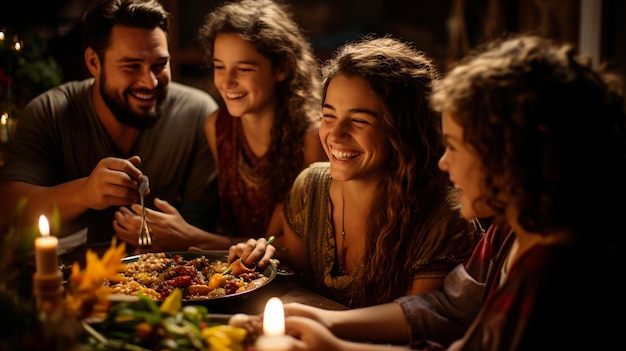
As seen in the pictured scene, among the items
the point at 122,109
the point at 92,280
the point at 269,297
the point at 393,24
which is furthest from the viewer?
the point at 393,24

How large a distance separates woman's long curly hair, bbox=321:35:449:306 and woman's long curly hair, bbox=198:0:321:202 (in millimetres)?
729

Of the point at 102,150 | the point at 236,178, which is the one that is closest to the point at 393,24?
the point at 236,178

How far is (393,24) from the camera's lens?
5.88 m

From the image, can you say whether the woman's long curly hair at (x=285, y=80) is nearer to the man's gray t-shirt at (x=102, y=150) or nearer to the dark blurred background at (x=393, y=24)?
the man's gray t-shirt at (x=102, y=150)

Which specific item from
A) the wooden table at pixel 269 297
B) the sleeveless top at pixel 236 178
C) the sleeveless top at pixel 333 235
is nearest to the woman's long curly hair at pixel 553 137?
the sleeveless top at pixel 333 235

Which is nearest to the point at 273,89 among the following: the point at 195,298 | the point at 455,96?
the point at 195,298

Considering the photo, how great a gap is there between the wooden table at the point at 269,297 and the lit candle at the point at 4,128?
0.58m

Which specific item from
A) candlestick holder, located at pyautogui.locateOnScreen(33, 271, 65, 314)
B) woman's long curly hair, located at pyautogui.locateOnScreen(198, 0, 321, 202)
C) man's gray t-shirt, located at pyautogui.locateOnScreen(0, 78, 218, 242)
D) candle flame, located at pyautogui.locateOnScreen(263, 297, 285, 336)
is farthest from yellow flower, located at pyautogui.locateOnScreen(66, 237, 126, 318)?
woman's long curly hair, located at pyautogui.locateOnScreen(198, 0, 321, 202)

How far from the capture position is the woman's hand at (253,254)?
1.76 m

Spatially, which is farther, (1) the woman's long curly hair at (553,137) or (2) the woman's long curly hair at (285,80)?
(2) the woman's long curly hair at (285,80)

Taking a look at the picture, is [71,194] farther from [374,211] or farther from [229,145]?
[374,211]

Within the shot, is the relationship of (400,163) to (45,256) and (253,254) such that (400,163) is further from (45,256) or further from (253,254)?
(45,256)

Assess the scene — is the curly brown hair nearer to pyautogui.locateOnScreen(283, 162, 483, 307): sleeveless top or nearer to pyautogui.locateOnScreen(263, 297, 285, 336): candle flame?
pyautogui.locateOnScreen(283, 162, 483, 307): sleeveless top

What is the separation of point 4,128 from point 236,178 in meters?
0.91
